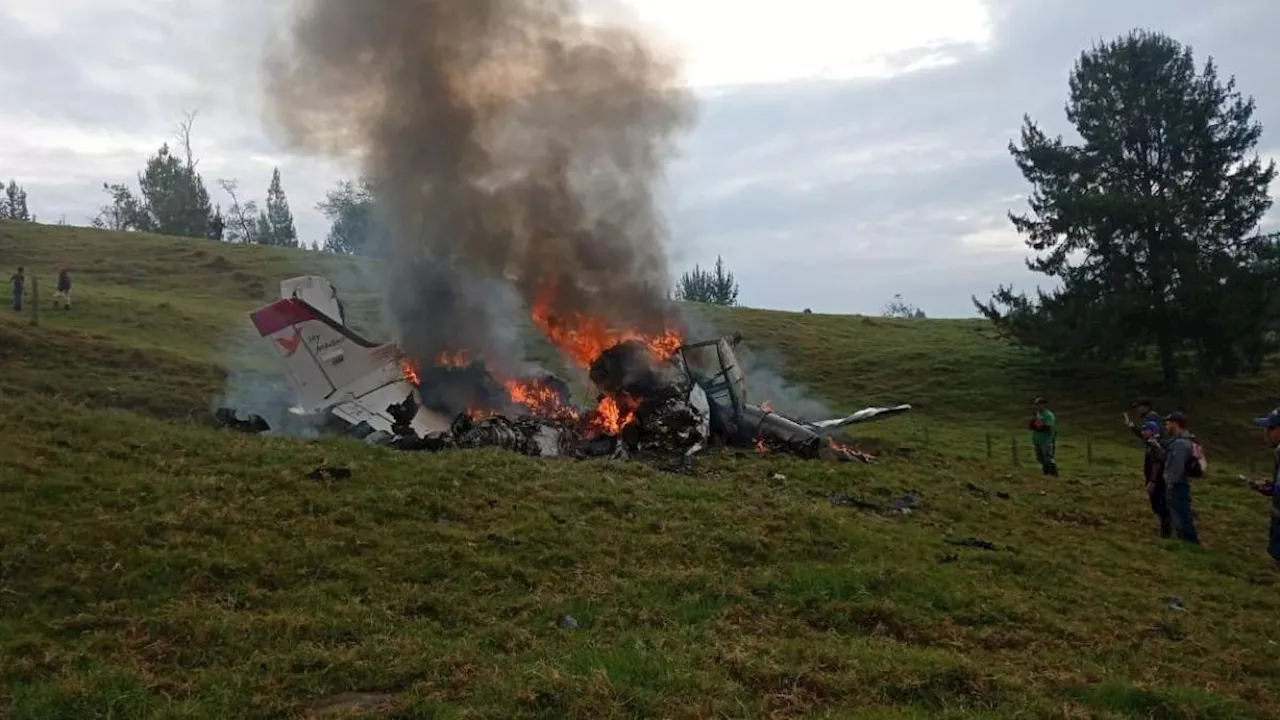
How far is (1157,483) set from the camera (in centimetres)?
1368

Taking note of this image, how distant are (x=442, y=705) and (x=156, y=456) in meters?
6.99

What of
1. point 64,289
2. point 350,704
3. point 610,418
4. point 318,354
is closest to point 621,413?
point 610,418

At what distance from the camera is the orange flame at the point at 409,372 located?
18.0 metres

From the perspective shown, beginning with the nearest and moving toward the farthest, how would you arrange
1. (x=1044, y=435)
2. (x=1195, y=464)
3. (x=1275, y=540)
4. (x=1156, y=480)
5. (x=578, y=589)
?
(x=578, y=589) → (x=1275, y=540) → (x=1195, y=464) → (x=1156, y=480) → (x=1044, y=435)

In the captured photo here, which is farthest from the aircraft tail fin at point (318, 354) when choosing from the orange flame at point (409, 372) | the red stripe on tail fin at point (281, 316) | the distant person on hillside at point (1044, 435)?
the distant person on hillside at point (1044, 435)

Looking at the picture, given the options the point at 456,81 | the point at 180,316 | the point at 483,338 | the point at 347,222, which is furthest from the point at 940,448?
the point at 347,222

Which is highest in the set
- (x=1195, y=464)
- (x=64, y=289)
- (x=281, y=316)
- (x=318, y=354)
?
(x=64, y=289)

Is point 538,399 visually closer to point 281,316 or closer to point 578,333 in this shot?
point 578,333

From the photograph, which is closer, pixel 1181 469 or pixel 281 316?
pixel 1181 469

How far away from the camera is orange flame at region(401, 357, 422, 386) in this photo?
18.0 metres

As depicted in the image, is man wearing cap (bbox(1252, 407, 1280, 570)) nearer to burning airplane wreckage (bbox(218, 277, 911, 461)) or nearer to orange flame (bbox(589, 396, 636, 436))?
burning airplane wreckage (bbox(218, 277, 911, 461))

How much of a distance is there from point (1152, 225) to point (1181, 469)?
2403 cm

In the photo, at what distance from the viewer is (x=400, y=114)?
19500 mm

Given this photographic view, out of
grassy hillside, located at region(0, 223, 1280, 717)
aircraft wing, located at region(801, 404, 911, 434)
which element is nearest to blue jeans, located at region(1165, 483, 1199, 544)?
grassy hillside, located at region(0, 223, 1280, 717)
